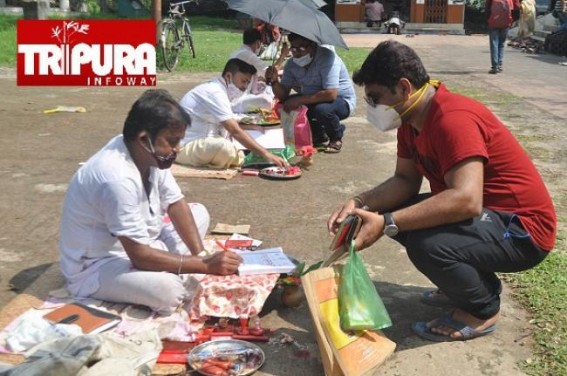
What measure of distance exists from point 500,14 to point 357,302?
11768 mm

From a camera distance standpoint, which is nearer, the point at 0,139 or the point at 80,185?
the point at 80,185

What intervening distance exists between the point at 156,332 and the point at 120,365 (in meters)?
0.42

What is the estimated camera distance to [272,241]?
4.52 metres

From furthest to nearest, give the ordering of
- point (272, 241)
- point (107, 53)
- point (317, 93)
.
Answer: point (107, 53) < point (317, 93) < point (272, 241)

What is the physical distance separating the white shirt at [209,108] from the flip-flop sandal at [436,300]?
2896 millimetres

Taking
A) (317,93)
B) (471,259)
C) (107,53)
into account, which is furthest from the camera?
(107,53)

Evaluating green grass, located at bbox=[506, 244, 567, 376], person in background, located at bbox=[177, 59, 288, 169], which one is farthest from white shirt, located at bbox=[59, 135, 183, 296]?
person in background, located at bbox=[177, 59, 288, 169]

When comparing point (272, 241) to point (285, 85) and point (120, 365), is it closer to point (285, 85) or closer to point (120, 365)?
point (120, 365)

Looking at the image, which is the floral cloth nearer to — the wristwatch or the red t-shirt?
the wristwatch

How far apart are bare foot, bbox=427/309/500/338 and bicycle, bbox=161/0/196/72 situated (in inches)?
405

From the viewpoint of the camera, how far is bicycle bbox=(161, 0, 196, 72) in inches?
503

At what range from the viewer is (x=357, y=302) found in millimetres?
2949

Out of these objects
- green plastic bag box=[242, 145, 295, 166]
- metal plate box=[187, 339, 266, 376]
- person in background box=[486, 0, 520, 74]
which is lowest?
metal plate box=[187, 339, 266, 376]

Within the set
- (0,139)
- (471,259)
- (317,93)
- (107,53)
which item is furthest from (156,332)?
(107,53)
